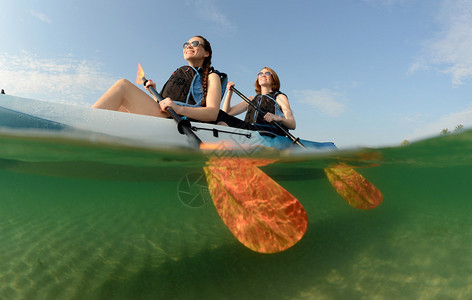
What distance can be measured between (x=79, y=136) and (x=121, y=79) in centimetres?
89

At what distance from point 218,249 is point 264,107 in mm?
3170

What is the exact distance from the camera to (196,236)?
6215mm

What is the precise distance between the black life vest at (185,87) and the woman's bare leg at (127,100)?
32 centimetres

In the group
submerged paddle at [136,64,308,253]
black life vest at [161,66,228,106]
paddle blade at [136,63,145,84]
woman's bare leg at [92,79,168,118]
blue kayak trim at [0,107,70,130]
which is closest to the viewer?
blue kayak trim at [0,107,70,130]

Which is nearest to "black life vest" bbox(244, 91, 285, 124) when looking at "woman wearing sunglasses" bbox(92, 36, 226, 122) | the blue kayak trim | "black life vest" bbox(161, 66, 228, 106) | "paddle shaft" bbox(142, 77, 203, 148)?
"woman wearing sunglasses" bbox(92, 36, 226, 122)

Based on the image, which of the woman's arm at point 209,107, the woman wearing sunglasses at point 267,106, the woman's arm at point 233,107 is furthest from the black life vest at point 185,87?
the woman's arm at point 233,107

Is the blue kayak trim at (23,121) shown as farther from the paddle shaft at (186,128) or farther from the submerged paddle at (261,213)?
the submerged paddle at (261,213)

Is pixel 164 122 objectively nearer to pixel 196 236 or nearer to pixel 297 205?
pixel 297 205

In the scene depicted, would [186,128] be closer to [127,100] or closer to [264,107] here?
[127,100]

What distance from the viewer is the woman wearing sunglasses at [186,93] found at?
10.6 ft

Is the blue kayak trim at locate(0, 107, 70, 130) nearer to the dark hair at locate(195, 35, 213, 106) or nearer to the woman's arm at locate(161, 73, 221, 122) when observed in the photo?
the woman's arm at locate(161, 73, 221, 122)

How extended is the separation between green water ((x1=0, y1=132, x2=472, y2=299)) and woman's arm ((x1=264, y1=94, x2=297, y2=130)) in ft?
2.53

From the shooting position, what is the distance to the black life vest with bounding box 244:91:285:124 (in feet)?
18.1

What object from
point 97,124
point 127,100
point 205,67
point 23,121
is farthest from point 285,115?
point 23,121
